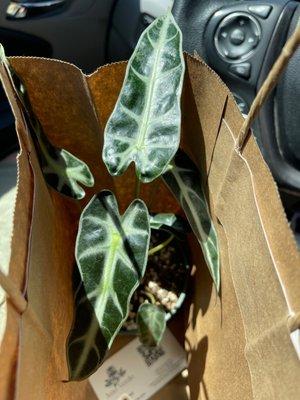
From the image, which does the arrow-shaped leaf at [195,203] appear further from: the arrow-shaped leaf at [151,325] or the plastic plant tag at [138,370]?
the plastic plant tag at [138,370]

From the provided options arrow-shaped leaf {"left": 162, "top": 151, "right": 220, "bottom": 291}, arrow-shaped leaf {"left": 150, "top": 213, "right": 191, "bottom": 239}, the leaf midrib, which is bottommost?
arrow-shaped leaf {"left": 150, "top": 213, "right": 191, "bottom": 239}

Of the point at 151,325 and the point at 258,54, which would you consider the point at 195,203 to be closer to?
the point at 151,325

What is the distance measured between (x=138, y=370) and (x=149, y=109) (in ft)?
1.19

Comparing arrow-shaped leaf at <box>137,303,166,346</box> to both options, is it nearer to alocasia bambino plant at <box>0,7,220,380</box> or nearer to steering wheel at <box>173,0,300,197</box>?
alocasia bambino plant at <box>0,7,220,380</box>

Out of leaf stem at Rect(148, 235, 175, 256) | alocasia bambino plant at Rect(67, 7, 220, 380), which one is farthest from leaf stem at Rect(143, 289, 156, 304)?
alocasia bambino plant at Rect(67, 7, 220, 380)

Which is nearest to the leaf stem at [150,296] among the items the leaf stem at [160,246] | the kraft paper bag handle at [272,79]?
the leaf stem at [160,246]

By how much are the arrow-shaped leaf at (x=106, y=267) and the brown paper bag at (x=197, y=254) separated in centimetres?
3

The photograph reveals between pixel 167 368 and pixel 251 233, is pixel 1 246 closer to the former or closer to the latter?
pixel 167 368

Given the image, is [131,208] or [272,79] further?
[131,208]

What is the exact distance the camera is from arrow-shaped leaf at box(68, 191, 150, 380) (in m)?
0.48

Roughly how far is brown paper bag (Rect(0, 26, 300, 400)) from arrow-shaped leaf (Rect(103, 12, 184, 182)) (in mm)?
23

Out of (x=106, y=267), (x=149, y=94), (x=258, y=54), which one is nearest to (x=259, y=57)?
(x=258, y=54)

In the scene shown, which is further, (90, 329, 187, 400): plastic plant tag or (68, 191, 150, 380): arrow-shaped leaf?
Answer: (90, 329, 187, 400): plastic plant tag

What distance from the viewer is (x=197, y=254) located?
67cm
